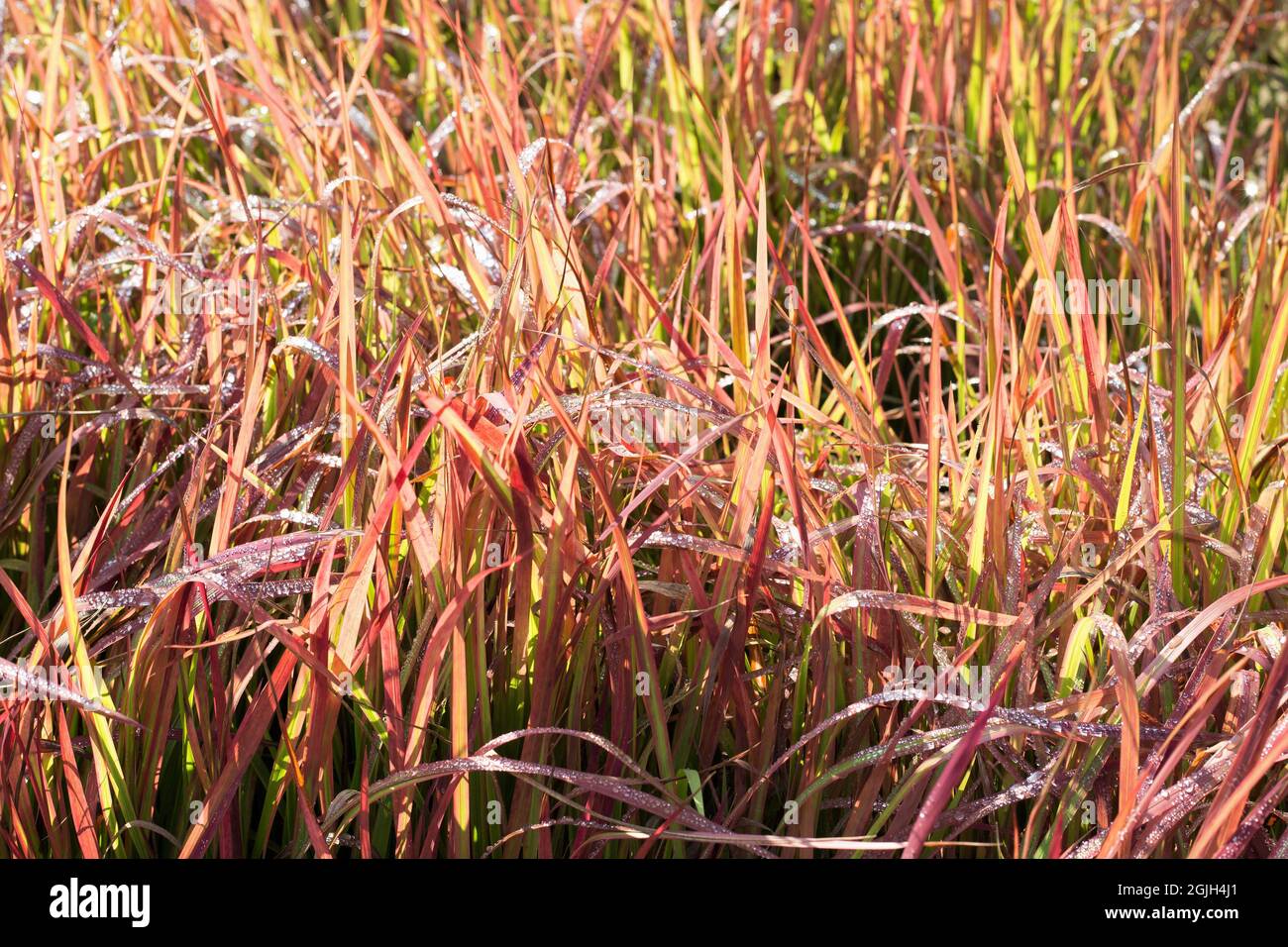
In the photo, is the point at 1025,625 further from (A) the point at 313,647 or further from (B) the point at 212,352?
(B) the point at 212,352

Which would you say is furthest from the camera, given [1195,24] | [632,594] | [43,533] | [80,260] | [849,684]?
[1195,24]

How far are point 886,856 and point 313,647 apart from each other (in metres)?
0.42

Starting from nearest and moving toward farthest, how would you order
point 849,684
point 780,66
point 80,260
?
point 849,684 → point 80,260 → point 780,66

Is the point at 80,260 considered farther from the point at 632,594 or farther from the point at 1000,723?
the point at 1000,723

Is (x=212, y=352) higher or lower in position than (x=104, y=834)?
higher

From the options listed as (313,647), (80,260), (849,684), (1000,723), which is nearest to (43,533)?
(80,260)

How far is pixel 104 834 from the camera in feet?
2.91

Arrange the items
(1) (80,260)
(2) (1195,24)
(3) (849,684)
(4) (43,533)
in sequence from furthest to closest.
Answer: (2) (1195,24)
(1) (80,260)
(4) (43,533)
(3) (849,684)

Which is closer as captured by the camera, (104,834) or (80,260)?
(104,834)

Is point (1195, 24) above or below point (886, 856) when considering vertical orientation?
above

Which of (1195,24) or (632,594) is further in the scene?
(1195,24)

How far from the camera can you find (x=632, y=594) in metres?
0.83
